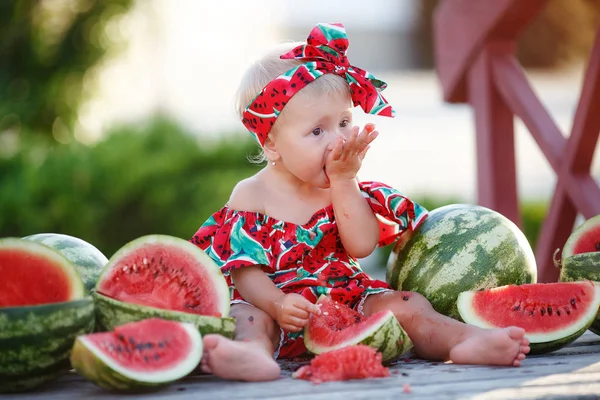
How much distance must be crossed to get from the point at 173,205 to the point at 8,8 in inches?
128

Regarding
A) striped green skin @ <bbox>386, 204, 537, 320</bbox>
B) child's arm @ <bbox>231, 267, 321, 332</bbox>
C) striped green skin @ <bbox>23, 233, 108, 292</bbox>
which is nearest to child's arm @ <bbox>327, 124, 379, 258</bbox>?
striped green skin @ <bbox>386, 204, 537, 320</bbox>

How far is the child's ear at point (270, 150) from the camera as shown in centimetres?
366

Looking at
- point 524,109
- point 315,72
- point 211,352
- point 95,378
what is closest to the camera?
point 95,378

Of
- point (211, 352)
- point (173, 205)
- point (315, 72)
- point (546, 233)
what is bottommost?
point (173, 205)

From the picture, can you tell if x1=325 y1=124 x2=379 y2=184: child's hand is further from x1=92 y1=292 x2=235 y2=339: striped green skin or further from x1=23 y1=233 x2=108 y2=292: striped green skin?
x1=23 y1=233 x2=108 y2=292: striped green skin

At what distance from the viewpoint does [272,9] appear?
1288 centimetres

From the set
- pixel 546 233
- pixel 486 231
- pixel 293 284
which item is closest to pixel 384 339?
pixel 293 284

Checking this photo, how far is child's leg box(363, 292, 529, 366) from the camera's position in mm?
2932

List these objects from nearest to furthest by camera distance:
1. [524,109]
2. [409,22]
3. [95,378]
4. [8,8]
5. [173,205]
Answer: [95,378]
[524,109]
[173,205]
[8,8]
[409,22]

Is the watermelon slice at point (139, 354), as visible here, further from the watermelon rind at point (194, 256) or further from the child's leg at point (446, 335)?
the child's leg at point (446, 335)

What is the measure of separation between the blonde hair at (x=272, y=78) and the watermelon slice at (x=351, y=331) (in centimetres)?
88

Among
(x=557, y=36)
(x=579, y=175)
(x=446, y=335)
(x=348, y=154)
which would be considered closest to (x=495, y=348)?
(x=446, y=335)

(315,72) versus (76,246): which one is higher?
(315,72)

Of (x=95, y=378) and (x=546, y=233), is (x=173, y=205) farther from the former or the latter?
(x=95, y=378)
